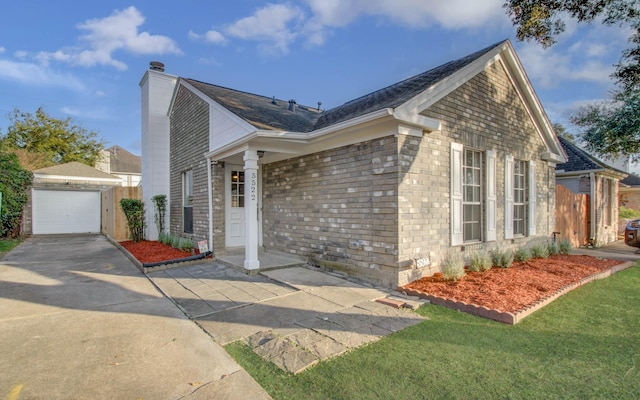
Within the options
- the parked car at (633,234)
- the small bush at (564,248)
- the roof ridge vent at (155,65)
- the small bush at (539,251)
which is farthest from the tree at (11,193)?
the parked car at (633,234)

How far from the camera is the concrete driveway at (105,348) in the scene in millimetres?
→ 2553

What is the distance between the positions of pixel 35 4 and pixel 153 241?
24.7 feet

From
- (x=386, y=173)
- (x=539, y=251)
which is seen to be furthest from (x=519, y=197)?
(x=386, y=173)

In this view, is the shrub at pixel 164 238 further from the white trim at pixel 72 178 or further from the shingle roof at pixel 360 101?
the white trim at pixel 72 178

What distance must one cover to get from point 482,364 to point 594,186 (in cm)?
1368


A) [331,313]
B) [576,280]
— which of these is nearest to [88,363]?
[331,313]

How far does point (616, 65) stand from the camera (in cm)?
1008

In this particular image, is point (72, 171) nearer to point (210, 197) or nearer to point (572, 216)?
point (210, 197)

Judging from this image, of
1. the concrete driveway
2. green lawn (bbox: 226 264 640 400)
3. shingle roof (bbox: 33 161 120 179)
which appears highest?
shingle roof (bbox: 33 161 120 179)

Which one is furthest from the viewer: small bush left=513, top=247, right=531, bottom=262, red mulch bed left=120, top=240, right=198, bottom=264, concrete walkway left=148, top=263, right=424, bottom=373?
red mulch bed left=120, top=240, right=198, bottom=264

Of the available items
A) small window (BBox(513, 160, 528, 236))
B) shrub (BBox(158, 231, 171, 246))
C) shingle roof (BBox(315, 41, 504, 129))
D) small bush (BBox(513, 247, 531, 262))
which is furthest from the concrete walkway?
small window (BBox(513, 160, 528, 236))

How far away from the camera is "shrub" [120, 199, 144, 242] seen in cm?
1118

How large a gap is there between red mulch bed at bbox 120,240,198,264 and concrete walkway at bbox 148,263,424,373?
6.11ft

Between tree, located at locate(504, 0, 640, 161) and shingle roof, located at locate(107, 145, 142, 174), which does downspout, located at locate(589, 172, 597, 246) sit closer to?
tree, located at locate(504, 0, 640, 161)
